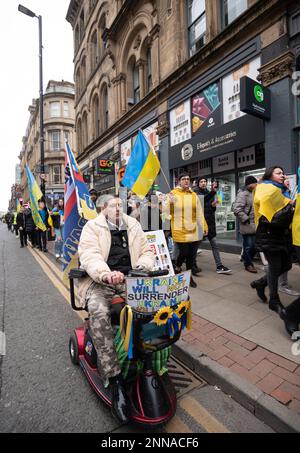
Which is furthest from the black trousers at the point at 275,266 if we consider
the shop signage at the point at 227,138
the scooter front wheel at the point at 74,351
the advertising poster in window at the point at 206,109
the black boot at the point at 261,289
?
the advertising poster in window at the point at 206,109

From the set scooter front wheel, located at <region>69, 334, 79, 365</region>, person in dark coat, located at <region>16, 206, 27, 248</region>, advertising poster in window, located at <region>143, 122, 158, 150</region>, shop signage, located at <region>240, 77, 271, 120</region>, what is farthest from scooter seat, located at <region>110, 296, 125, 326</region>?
person in dark coat, located at <region>16, 206, 27, 248</region>

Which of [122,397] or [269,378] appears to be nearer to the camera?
[122,397]

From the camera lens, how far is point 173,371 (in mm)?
2590

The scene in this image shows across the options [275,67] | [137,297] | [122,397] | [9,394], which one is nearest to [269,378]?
[122,397]

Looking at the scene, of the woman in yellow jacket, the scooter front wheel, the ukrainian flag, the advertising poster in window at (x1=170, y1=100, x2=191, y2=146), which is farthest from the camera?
the advertising poster in window at (x1=170, y1=100, x2=191, y2=146)

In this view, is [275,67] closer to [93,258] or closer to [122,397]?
[93,258]

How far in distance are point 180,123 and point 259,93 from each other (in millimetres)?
4240

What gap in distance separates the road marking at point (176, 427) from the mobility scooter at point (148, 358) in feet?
0.37

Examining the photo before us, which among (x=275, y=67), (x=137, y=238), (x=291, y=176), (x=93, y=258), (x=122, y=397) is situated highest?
(x=275, y=67)

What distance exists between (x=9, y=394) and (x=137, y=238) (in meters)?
1.86

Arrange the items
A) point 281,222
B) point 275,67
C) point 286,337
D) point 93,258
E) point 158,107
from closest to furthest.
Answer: point 93,258, point 286,337, point 281,222, point 275,67, point 158,107

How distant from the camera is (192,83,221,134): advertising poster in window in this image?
8.25 meters

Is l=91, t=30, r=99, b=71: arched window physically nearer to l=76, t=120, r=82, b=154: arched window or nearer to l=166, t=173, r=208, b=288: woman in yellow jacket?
l=76, t=120, r=82, b=154: arched window
